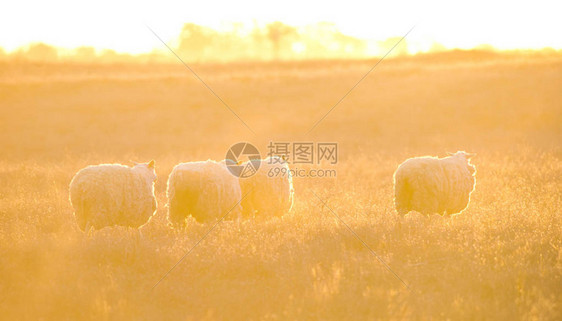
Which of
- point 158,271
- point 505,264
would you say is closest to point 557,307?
point 505,264

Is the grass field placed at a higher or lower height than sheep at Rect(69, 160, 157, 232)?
lower

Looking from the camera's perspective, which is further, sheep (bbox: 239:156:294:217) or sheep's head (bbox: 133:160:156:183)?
sheep (bbox: 239:156:294:217)

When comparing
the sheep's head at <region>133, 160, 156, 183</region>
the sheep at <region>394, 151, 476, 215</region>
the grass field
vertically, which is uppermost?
the sheep's head at <region>133, 160, 156, 183</region>

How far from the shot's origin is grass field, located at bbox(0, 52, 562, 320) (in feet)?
23.0

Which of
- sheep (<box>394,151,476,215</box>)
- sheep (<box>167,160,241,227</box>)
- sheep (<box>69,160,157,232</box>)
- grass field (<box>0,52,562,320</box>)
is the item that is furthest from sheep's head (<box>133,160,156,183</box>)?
sheep (<box>394,151,476,215</box>)

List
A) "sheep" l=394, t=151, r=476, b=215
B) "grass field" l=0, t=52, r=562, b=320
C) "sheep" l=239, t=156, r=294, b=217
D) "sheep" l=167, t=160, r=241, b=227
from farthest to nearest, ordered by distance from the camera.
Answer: "sheep" l=239, t=156, r=294, b=217 → "sheep" l=394, t=151, r=476, b=215 → "sheep" l=167, t=160, r=241, b=227 → "grass field" l=0, t=52, r=562, b=320

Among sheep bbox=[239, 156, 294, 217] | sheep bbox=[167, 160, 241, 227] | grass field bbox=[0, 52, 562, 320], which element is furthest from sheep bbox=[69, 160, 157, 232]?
sheep bbox=[239, 156, 294, 217]

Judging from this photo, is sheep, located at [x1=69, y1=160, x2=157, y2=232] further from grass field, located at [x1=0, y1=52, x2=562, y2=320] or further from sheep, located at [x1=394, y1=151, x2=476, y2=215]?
sheep, located at [x1=394, y1=151, x2=476, y2=215]

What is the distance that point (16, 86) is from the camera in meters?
35.2

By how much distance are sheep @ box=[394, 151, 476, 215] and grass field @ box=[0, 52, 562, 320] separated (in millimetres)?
335

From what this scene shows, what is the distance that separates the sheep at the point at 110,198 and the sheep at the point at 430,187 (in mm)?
5164

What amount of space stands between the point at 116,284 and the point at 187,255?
1.27 m

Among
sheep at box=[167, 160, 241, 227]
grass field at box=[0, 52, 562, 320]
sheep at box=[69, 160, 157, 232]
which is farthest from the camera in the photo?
sheep at box=[167, 160, 241, 227]

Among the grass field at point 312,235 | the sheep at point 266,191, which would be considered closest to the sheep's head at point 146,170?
the grass field at point 312,235
